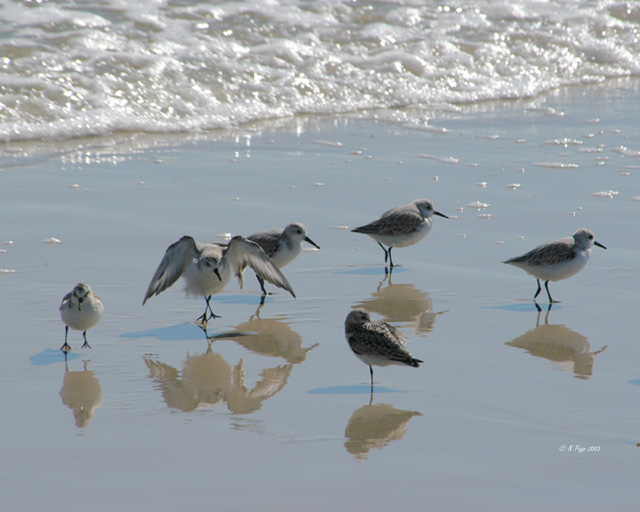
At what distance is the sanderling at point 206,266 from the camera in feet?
19.2

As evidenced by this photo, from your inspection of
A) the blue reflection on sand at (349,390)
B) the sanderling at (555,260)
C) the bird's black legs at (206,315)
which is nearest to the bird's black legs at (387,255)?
the sanderling at (555,260)

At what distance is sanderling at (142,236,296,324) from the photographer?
5848 mm

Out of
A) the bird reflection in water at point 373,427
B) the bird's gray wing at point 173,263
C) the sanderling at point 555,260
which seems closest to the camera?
the bird reflection in water at point 373,427

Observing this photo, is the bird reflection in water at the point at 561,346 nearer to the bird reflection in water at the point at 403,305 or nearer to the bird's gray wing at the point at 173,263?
the bird reflection in water at the point at 403,305

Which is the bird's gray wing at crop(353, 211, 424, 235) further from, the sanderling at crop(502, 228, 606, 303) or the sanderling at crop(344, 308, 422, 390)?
the sanderling at crop(344, 308, 422, 390)

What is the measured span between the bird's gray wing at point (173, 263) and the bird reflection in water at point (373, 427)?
6.62 feet

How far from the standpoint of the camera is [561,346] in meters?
5.36

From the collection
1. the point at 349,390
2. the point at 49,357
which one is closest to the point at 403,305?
the point at 349,390

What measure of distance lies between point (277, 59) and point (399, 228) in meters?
7.47

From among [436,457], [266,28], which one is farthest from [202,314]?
[266,28]

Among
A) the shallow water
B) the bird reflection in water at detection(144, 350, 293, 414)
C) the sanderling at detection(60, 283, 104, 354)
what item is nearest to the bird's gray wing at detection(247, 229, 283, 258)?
the shallow water

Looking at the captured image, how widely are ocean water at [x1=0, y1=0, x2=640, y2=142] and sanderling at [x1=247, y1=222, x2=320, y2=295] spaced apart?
498cm

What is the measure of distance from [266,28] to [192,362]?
A: 35.5ft

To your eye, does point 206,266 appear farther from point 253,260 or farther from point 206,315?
point 253,260
